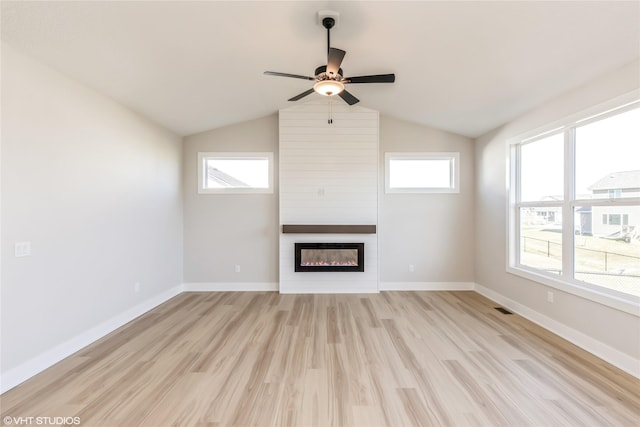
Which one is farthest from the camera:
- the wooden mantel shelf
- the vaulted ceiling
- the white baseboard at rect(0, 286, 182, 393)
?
the wooden mantel shelf

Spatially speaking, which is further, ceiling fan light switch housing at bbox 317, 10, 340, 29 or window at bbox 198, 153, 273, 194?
window at bbox 198, 153, 273, 194

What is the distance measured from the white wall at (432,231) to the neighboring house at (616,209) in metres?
2.02

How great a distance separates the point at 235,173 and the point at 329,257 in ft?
7.43

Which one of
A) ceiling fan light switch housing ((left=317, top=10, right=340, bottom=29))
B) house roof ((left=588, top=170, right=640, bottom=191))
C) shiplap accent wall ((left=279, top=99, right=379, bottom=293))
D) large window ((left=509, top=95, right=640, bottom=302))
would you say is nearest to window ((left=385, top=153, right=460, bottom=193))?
shiplap accent wall ((left=279, top=99, right=379, bottom=293))

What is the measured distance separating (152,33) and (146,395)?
9.56 ft

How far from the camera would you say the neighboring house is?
2295mm

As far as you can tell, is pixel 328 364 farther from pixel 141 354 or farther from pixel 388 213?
pixel 388 213

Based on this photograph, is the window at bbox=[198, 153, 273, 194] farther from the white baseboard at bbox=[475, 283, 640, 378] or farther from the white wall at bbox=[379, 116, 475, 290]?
the white baseboard at bbox=[475, 283, 640, 378]

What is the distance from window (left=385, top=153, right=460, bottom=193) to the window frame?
95cm

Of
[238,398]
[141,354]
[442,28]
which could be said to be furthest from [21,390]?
[442,28]

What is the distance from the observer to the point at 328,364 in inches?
92.8

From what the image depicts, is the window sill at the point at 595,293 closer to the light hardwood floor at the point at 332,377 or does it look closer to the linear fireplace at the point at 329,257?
the light hardwood floor at the point at 332,377

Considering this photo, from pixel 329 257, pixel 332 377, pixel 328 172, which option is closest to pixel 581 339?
pixel 332 377

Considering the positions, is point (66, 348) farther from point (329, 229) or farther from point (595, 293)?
point (595, 293)
